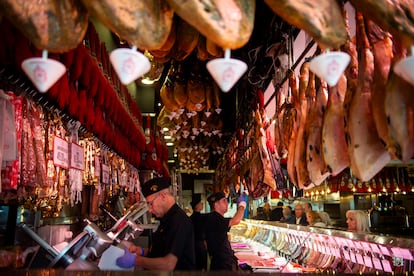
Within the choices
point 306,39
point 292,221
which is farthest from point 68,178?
point 292,221

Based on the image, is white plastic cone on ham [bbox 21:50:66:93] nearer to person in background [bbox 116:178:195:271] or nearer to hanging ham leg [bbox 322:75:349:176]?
hanging ham leg [bbox 322:75:349:176]

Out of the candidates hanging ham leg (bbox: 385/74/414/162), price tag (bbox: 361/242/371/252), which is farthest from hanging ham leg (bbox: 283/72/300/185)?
price tag (bbox: 361/242/371/252)

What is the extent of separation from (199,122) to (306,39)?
517 cm

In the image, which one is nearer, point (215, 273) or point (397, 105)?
point (397, 105)

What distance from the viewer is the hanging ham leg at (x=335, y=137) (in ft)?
5.54

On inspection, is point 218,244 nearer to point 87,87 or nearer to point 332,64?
point 87,87

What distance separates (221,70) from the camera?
1.13 metres

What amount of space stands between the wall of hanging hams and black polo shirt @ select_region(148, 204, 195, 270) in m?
1.26

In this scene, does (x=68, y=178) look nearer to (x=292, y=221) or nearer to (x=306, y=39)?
(x=306, y=39)

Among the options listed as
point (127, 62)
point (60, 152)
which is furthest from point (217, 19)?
point (60, 152)

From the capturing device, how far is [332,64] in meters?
1.15

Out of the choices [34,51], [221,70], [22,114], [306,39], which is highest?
[306,39]

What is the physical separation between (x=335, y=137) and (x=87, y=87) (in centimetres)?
255

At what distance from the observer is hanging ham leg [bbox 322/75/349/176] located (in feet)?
5.54
